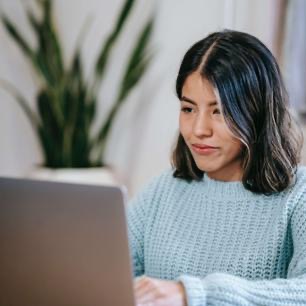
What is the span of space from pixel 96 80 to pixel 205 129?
181cm

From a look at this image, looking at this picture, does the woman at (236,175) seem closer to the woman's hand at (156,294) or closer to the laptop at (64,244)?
the woman's hand at (156,294)

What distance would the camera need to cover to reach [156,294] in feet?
3.23

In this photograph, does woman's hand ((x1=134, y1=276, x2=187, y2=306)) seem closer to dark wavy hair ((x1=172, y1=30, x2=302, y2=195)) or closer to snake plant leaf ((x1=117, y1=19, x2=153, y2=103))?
dark wavy hair ((x1=172, y1=30, x2=302, y2=195))

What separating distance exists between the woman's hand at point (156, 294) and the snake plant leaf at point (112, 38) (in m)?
2.06

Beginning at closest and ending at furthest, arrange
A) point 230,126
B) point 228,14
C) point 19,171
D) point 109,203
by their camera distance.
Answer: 1. point 109,203
2. point 230,126
3. point 228,14
4. point 19,171

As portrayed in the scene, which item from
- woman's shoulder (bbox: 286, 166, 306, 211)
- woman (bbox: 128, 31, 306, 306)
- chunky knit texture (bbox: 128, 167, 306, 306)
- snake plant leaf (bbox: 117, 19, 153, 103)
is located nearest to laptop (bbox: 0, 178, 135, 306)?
chunky knit texture (bbox: 128, 167, 306, 306)

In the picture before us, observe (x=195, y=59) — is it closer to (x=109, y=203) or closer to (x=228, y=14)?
(x=109, y=203)

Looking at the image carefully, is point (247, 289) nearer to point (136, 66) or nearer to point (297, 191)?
point (297, 191)

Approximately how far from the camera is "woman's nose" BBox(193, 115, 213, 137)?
1.27 meters

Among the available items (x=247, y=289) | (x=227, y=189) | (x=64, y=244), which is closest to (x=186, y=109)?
(x=227, y=189)

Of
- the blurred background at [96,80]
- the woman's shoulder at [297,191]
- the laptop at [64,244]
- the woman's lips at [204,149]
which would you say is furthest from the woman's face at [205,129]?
the blurred background at [96,80]

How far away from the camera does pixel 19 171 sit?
133 inches

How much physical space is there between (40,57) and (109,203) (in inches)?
90.3

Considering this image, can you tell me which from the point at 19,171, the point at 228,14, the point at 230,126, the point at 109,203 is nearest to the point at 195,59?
the point at 230,126
